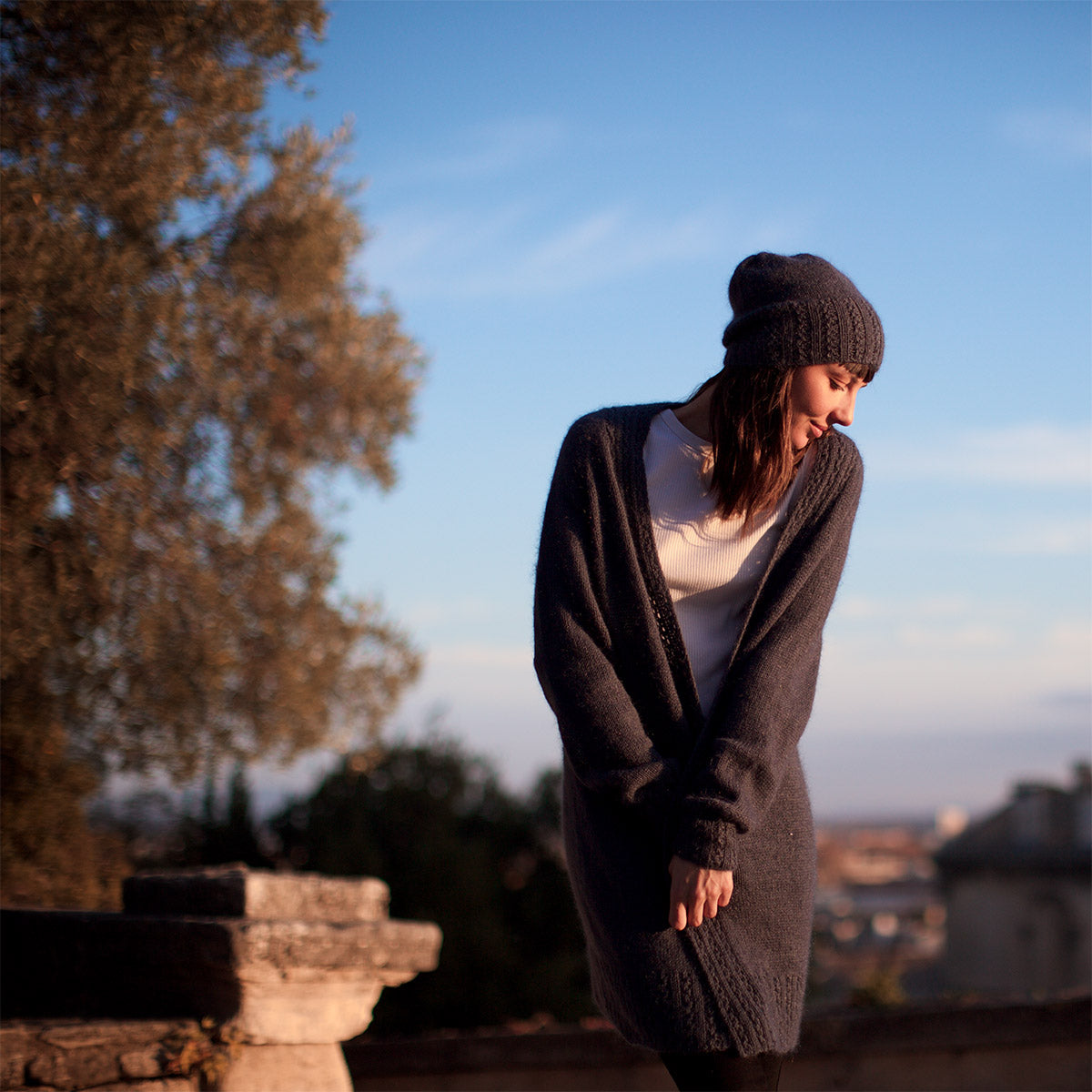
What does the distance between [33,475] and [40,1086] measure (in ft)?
10.1

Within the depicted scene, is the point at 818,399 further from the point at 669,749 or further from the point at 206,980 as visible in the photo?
the point at 206,980

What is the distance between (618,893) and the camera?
5.92ft

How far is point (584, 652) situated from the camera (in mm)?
1843

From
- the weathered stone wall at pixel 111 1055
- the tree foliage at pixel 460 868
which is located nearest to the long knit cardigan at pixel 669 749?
the weathered stone wall at pixel 111 1055

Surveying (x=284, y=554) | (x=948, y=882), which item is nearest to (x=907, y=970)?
(x=948, y=882)

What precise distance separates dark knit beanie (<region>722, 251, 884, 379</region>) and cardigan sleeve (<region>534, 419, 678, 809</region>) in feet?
1.05

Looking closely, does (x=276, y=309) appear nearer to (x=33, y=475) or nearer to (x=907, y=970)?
(x=33, y=475)

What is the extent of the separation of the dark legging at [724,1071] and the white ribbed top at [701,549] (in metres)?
0.60

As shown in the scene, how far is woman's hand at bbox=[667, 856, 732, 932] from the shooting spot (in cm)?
172

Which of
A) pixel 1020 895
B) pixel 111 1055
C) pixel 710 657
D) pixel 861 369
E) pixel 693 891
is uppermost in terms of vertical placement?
pixel 861 369

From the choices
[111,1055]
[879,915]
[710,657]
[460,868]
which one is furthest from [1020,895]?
[879,915]

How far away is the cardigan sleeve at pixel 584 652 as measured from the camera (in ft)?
5.85

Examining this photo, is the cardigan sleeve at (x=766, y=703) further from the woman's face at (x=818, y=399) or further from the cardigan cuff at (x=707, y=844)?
the woman's face at (x=818, y=399)

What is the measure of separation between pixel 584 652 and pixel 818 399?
59 cm
